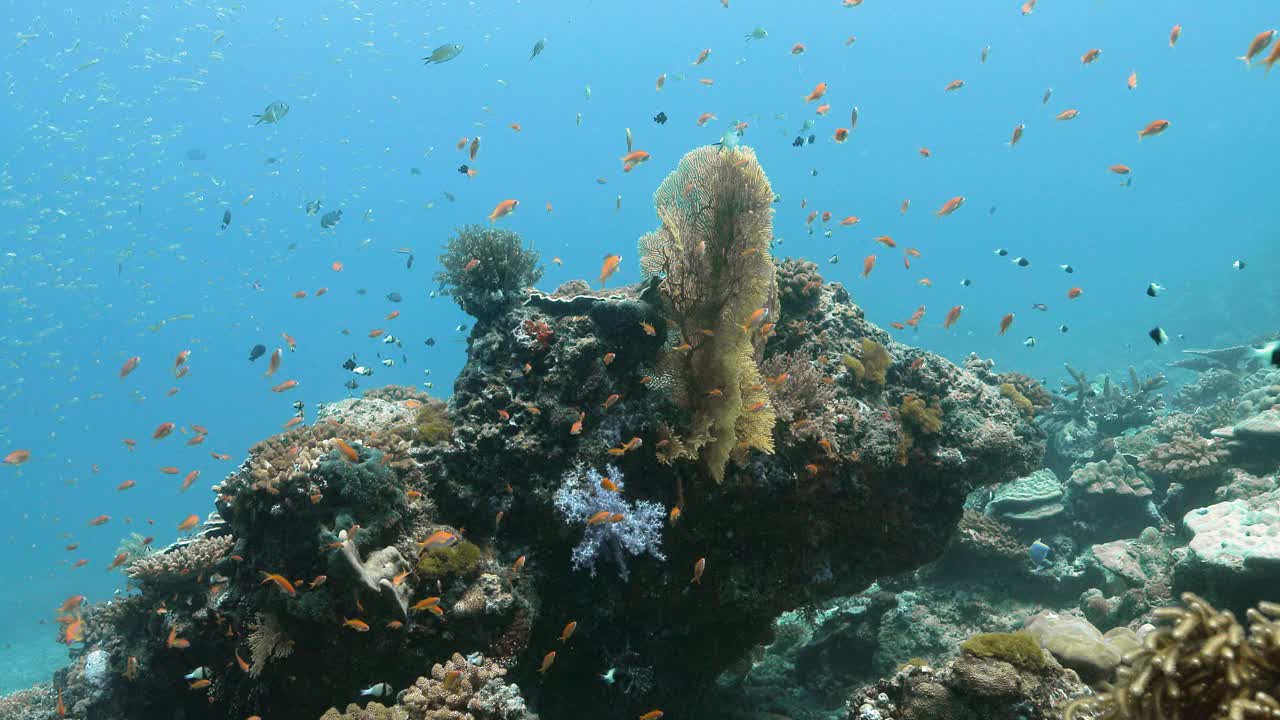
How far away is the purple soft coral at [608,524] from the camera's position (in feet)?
19.1

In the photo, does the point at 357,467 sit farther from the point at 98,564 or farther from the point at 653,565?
the point at 98,564

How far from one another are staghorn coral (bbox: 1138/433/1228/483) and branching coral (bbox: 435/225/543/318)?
461 inches

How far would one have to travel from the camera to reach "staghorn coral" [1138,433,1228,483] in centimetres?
1009

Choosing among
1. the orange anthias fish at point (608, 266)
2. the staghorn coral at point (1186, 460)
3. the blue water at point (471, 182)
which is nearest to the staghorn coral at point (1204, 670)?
the orange anthias fish at point (608, 266)

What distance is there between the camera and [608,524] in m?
5.85

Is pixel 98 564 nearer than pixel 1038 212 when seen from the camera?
Yes

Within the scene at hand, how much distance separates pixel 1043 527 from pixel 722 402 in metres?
8.53

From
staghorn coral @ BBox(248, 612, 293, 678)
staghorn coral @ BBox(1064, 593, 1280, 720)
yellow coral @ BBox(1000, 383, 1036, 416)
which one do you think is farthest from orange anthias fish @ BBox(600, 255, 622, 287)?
yellow coral @ BBox(1000, 383, 1036, 416)

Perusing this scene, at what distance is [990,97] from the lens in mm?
138625

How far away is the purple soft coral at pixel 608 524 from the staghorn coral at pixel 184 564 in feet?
13.4

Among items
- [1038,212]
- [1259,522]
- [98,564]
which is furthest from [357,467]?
[1038,212]

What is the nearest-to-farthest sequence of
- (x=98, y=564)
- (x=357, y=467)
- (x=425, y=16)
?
(x=357, y=467), (x=98, y=564), (x=425, y=16)

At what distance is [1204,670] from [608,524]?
169 inches

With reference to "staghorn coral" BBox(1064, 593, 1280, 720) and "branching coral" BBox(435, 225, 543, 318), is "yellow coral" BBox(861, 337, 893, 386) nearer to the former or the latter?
"branching coral" BBox(435, 225, 543, 318)
